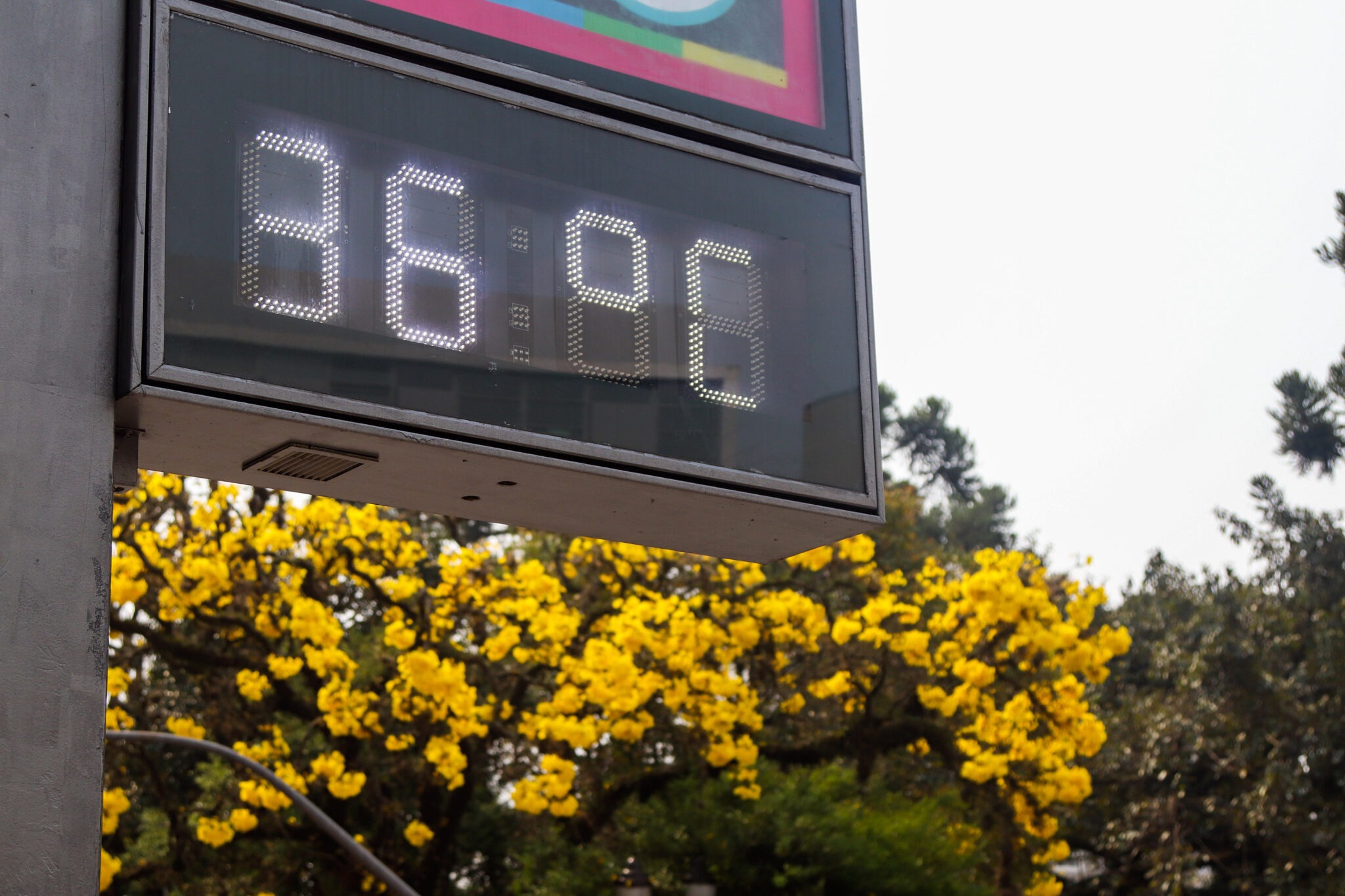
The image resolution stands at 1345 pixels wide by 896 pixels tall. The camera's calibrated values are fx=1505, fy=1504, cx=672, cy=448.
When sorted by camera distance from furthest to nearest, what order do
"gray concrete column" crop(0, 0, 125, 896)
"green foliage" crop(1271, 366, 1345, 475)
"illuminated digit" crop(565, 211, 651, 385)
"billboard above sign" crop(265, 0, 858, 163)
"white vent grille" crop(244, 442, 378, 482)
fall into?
"green foliage" crop(1271, 366, 1345, 475) → "billboard above sign" crop(265, 0, 858, 163) → "illuminated digit" crop(565, 211, 651, 385) → "white vent grille" crop(244, 442, 378, 482) → "gray concrete column" crop(0, 0, 125, 896)

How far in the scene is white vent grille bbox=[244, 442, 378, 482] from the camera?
3.84m

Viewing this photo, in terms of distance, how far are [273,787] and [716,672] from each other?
4.33 meters

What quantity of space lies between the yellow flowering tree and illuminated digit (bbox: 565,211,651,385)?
845cm

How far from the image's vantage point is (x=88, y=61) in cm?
366

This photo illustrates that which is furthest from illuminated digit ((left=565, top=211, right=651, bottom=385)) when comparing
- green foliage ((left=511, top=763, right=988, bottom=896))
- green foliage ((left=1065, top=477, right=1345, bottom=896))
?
green foliage ((left=1065, top=477, right=1345, bottom=896))

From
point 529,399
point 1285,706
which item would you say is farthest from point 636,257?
point 1285,706

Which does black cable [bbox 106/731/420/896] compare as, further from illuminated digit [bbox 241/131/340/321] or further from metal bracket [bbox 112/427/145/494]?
illuminated digit [bbox 241/131/340/321]

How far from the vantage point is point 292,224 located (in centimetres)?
379

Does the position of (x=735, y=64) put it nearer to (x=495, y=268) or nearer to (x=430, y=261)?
(x=495, y=268)

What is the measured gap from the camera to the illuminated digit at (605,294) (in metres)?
4.17

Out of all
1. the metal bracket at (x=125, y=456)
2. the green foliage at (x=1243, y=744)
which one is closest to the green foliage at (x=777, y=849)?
the green foliage at (x=1243, y=744)

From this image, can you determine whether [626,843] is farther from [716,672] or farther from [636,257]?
[636,257]

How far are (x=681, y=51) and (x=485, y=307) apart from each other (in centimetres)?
121

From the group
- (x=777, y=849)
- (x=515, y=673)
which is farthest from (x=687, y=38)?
(x=777, y=849)
